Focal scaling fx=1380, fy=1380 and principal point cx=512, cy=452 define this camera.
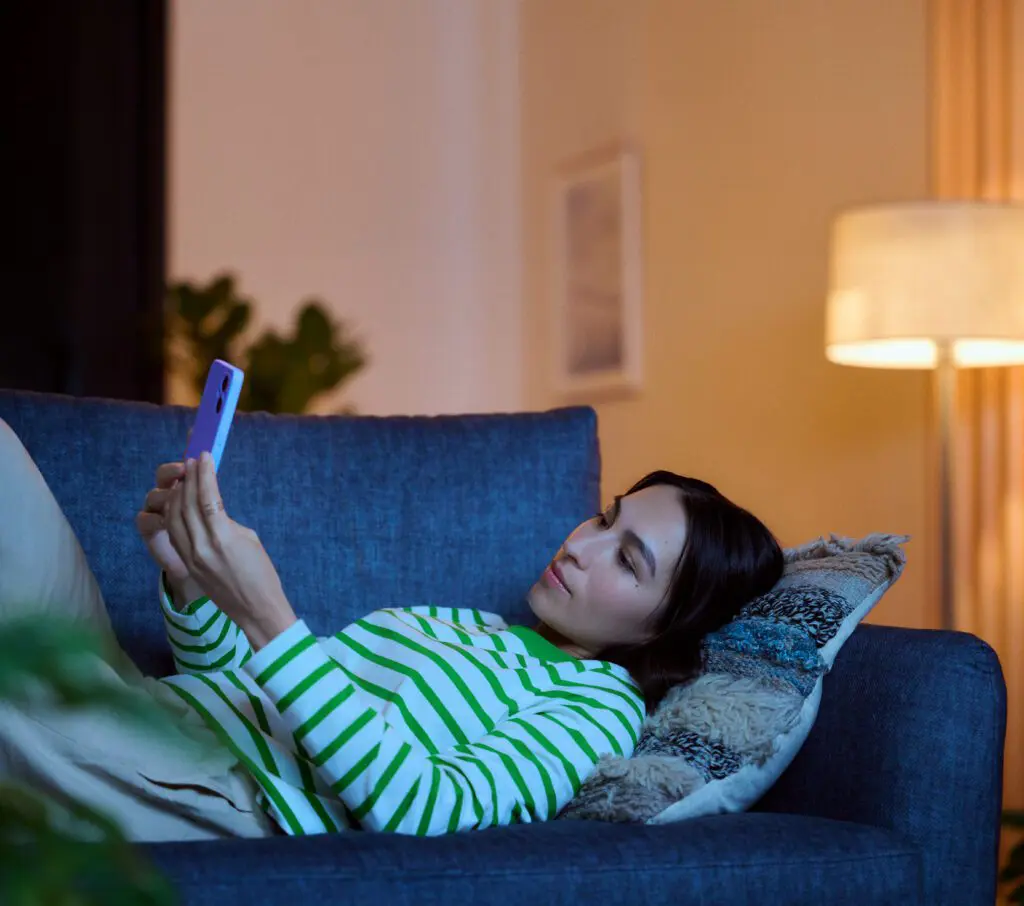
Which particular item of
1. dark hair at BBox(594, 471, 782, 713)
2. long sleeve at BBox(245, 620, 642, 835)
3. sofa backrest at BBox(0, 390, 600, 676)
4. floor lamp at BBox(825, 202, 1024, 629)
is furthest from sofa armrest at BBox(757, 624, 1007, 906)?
floor lamp at BBox(825, 202, 1024, 629)

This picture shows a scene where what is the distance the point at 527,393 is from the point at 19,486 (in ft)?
11.2

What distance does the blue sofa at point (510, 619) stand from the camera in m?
1.14

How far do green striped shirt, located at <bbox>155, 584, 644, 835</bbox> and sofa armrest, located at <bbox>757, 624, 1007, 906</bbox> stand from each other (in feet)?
0.74

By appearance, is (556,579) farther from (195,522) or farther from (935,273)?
(935,273)

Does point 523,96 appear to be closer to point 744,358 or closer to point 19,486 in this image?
point 744,358

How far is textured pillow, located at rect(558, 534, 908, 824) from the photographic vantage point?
133cm

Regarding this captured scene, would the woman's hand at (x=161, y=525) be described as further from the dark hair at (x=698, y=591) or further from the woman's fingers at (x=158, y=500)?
the dark hair at (x=698, y=591)

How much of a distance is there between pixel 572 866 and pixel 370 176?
4.01 m

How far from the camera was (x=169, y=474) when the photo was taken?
1404mm

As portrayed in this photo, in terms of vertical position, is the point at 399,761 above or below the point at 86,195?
below

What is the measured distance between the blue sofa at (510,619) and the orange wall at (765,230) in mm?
1703

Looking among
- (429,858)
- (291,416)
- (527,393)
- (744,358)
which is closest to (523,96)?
(527,393)

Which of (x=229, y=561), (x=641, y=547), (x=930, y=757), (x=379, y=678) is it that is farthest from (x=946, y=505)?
(x=229, y=561)

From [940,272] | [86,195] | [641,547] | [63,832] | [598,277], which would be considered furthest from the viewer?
[86,195]
